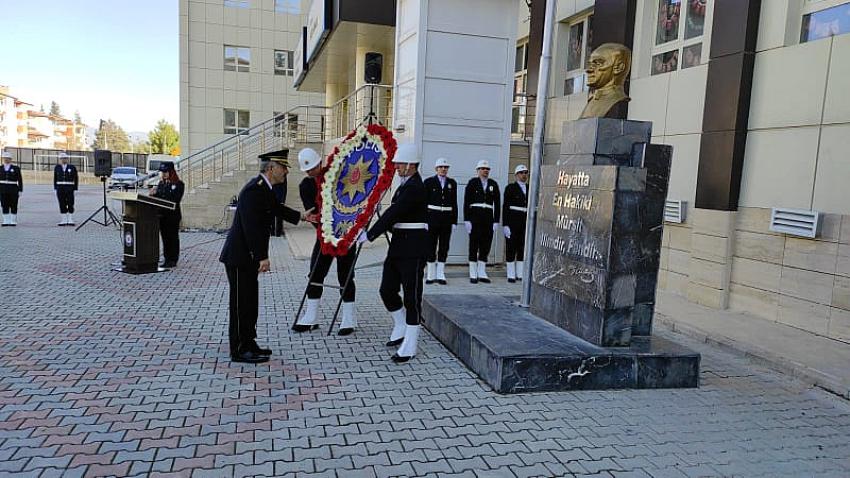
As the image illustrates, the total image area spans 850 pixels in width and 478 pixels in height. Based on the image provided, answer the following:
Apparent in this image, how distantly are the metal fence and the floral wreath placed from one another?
151 feet

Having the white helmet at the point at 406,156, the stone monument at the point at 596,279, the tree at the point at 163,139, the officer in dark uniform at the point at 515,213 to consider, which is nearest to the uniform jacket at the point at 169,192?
the officer in dark uniform at the point at 515,213

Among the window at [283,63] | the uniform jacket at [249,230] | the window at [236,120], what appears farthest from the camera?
the window at [283,63]

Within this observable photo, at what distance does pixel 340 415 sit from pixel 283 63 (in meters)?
32.1

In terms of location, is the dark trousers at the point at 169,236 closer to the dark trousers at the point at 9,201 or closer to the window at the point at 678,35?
the dark trousers at the point at 9,201

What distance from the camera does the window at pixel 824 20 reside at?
645cm

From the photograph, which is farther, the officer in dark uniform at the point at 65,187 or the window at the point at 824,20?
the officer in dark uniform at the point at 65,187

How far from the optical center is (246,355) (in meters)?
5.16

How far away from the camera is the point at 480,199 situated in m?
9.26

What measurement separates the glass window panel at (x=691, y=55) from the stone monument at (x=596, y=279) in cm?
372

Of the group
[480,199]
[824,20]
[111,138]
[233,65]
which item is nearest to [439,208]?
[480,199]

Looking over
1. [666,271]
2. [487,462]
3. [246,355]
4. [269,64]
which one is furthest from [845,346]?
[269,64]

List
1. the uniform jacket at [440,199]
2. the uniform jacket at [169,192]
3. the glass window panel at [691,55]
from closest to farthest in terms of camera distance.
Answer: the glass window panel at [691,55] → the uniform jacket at [440,199] → the uniform jacket at [169,192]

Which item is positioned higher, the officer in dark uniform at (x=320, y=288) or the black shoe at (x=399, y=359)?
the officer in dark uniform at (x=320, y=288)

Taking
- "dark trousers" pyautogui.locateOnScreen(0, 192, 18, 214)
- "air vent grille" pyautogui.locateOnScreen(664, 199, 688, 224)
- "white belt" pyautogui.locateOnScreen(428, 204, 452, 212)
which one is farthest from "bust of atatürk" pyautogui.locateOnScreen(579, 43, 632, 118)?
"dark trousers" pyautogui.locateOnScreen(0, 192, 18, 214)
